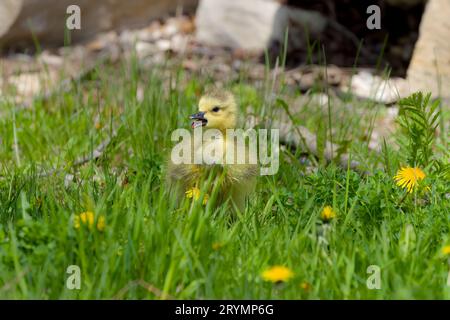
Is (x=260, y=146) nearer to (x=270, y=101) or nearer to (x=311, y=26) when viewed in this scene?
(x=270, y=101)

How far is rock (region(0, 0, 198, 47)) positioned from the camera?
7.09 m

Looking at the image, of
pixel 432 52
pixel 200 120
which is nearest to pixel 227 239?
pixel 200 120

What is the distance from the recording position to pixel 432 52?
591 cm

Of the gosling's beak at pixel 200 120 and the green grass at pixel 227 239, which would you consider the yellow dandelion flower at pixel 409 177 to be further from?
the gosling's beak at pixel 200 120

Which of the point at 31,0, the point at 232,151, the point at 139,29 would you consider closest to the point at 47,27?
the point at 31,0

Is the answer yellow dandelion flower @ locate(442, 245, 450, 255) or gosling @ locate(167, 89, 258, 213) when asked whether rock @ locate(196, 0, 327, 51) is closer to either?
gosling @ locate(167, 89, 258, 213)

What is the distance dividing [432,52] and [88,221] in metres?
3.85

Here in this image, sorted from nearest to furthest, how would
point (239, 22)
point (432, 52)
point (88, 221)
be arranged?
point (88, 221)
point (432, 52)
point (239, 22)

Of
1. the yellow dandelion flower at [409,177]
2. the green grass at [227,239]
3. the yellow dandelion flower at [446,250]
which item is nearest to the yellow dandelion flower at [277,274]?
the green grass at [227,239]

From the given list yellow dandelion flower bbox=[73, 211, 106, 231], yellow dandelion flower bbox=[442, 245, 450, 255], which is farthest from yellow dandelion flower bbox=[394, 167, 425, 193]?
yellow dandelion flower bbox=[73, 211, 106, 231]

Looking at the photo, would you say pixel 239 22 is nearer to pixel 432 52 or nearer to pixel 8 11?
pixel 8 11

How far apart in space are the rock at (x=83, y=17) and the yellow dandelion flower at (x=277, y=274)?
4.51 meters

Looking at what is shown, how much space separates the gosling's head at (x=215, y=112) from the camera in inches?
139

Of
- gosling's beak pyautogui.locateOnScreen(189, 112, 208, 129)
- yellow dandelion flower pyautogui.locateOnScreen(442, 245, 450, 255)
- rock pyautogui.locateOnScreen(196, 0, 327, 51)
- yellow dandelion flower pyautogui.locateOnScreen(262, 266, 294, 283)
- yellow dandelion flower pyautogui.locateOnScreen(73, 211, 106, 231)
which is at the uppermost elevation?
rock pyautogui.locateOnScreen(196, 0, 327, 51)
